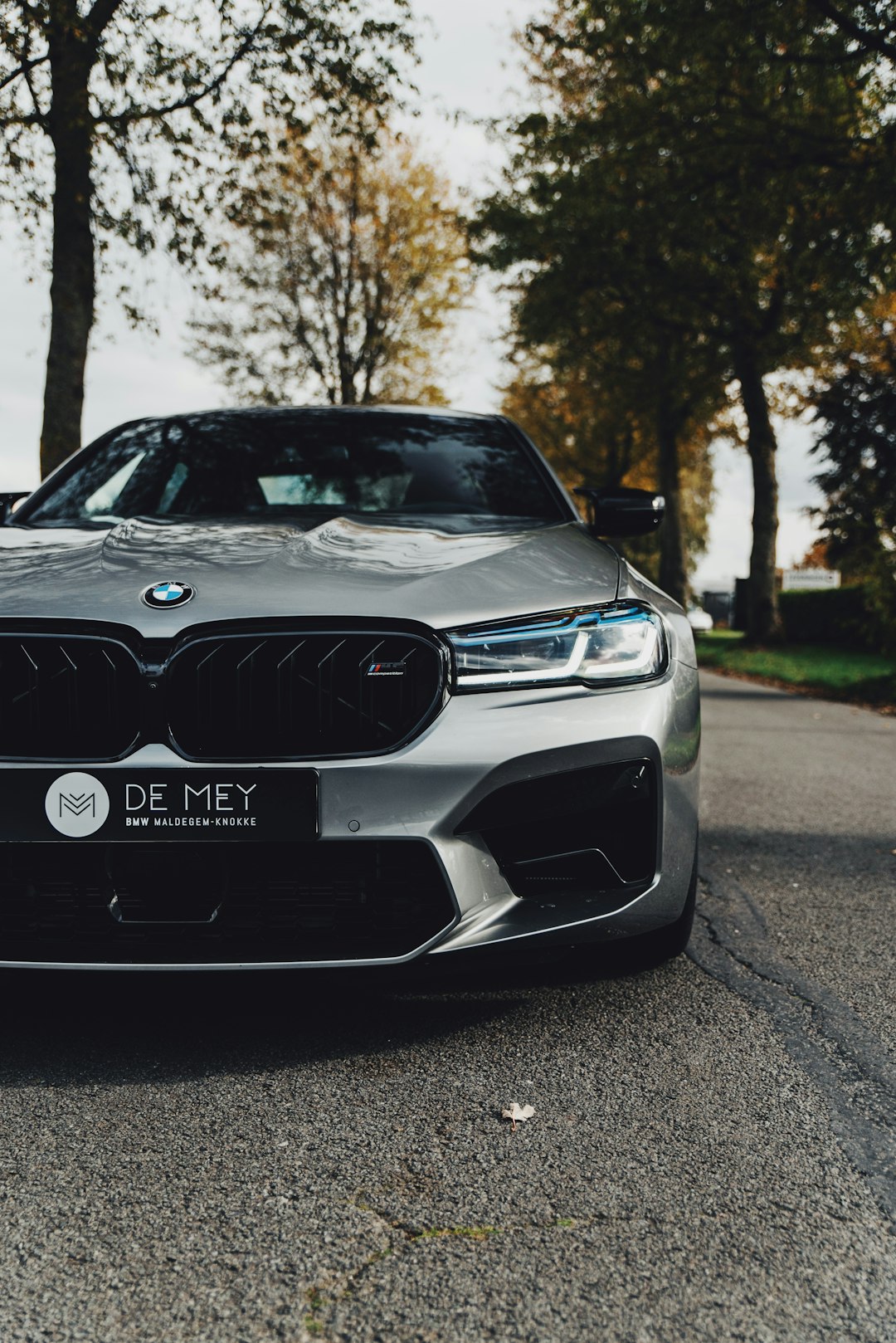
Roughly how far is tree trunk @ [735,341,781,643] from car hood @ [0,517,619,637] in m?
21.7

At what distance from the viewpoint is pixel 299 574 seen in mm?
2928

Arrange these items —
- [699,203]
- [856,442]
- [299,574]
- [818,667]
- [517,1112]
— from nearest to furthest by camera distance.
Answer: [517,1112]
[299,574]
[699,203]
[818,667]
[856,442]

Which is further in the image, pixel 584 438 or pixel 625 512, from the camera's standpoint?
pixel 584 438

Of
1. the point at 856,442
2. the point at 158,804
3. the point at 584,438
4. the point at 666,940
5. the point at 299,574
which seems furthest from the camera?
the point at 856,442

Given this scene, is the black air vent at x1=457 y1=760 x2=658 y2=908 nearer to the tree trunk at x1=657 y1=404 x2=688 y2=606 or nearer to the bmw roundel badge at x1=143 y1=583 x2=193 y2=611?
the bmw roundel badge at x1=143 y1=583 x2=193 y2=611

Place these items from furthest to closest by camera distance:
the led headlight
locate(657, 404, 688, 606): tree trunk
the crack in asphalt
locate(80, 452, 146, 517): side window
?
locate(657, 404, 688, 606): tree trunk < locate(80, 452, 146, 517): side window < the led headlight < the crack in asphalt

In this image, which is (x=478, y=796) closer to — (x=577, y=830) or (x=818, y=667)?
(x=577, y=830)

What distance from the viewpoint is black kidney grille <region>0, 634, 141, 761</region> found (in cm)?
270

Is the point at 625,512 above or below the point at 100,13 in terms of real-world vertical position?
below

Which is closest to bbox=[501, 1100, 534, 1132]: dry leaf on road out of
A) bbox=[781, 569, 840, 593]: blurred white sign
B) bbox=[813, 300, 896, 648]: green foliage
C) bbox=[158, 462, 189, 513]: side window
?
bbox=[158, 462, 189, 513]: side window

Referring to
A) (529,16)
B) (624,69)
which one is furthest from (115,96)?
(529,16)

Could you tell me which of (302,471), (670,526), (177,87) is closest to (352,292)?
(670,526)

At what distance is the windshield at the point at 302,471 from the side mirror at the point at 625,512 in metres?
0.15

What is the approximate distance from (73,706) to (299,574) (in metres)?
0.59
